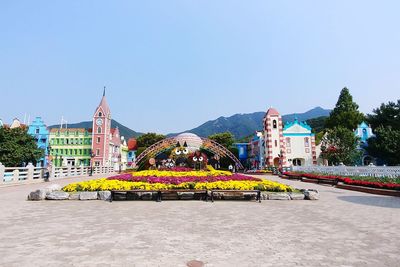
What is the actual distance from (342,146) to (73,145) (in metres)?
64.9

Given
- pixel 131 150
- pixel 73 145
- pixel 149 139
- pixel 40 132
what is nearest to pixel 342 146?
pixel 149 139

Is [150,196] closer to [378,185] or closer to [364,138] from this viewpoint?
[378,185]

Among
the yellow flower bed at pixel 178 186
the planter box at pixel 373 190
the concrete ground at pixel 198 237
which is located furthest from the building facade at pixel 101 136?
the concrete ground at pixel 198 237

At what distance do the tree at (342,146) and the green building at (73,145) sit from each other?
58.5 metres

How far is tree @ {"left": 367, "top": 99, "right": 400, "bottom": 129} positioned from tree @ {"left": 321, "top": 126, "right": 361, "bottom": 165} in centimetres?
872

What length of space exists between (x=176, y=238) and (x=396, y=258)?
4.50 m

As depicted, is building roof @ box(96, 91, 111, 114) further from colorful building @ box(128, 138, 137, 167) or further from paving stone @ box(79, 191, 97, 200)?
paving stone @ box(79, 191, 97, 200)

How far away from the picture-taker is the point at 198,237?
621 cm

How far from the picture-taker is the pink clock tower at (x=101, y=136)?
2677 inches

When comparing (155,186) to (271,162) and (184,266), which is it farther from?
(271,162)

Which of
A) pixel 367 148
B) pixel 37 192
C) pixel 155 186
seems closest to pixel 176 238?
pixel 155 186

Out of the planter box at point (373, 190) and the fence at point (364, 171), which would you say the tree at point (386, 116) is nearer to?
the fence at point (364, 171)

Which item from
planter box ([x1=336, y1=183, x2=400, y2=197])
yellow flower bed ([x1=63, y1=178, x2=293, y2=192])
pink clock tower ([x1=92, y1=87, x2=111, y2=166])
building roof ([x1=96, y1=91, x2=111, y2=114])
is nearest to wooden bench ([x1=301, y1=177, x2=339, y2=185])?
planter box ([x1=336, y1=183, x2=400, y2=197])

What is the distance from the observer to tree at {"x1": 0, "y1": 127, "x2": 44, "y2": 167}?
1393 inches
